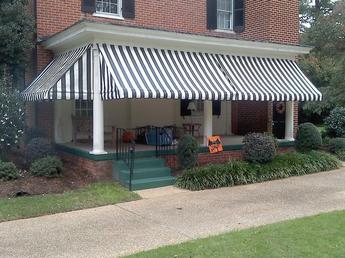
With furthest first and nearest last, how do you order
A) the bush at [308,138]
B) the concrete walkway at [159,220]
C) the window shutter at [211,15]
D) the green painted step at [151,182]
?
the window shutter at [211,15]
the bush at [308,138]
the green painted step at [151,182]
the concrete walkway at [159,220]

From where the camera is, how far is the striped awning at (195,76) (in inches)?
408

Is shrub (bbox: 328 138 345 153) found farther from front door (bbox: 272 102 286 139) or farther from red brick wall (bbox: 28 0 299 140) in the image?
red brick wall (bbox: 28 0 299 140)

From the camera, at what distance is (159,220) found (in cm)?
784

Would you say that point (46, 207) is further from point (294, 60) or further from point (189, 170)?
point (294, 60)

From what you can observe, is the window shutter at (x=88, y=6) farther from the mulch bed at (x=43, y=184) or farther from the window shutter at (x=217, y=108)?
the window shutter at (x=217, y=108)

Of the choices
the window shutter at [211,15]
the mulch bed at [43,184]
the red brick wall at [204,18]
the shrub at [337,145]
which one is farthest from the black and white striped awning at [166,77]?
the window shutter at [211,15]

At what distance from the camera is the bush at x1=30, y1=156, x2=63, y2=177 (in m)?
10.4

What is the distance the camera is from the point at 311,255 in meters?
5.67

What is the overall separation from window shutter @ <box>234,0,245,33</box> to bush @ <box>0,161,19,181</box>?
9.47 m

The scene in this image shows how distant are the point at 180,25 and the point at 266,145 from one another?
225 inches

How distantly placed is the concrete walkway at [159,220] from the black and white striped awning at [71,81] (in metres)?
2.92

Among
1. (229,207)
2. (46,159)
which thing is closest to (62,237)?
(229,207)

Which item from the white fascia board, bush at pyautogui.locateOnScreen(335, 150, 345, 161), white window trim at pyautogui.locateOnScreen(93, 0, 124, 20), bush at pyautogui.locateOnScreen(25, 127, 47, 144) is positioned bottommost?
bush at pyautogui.locateOnScreen(335, 150, 345, 161)

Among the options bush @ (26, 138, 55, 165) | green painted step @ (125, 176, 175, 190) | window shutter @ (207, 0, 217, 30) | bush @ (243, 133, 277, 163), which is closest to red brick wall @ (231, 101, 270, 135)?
window shutter @ (207, 0, 217, 30)
